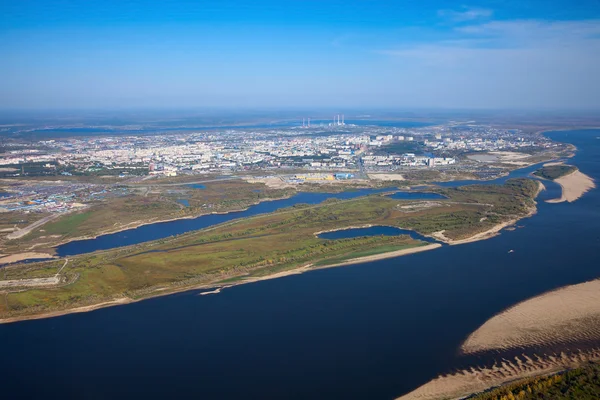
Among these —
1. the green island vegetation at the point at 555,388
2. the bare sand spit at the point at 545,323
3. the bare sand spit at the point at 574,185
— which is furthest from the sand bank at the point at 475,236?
the green island vegetation at the point at 555,388

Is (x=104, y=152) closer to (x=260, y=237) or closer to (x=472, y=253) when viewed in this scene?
(x=260, y=237)

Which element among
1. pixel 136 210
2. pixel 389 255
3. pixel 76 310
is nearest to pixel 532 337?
pixel 389 255

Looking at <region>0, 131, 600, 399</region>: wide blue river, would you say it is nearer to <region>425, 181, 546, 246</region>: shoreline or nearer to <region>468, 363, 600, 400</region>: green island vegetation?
<region>468, 363, 600, 400</region>: green island vegetation

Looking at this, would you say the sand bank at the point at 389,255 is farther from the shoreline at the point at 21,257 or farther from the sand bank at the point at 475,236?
the shoreline at the point at 21,257

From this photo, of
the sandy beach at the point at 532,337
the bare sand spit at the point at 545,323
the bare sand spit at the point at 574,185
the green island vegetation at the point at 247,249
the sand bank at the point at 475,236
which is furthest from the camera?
the bare sand spit at the point at 574,185

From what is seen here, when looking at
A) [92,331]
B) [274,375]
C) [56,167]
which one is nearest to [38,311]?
[92,331]
